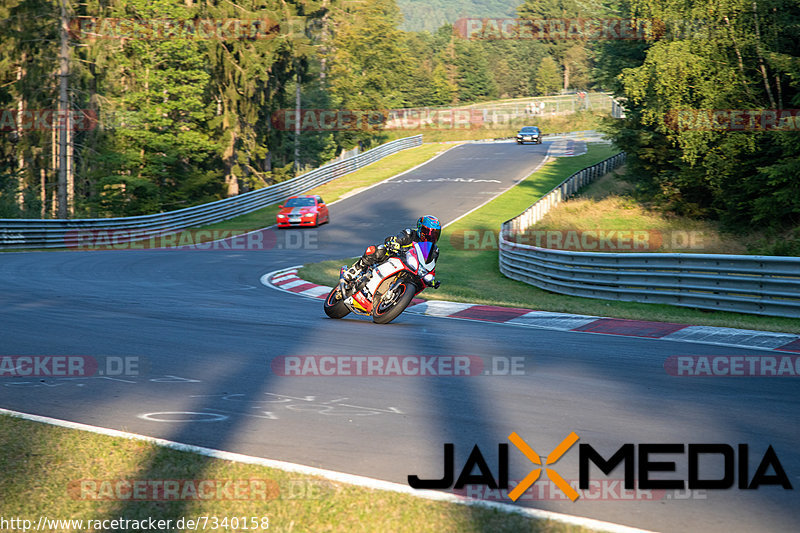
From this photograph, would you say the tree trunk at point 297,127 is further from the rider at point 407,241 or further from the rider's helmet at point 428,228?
the rider's helmet at point 428,228

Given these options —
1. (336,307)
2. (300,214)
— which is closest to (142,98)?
(300,214)

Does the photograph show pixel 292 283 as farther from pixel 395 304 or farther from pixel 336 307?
pixel 395 304

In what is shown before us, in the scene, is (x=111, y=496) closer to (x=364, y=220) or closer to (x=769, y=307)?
(x=769, y=307)

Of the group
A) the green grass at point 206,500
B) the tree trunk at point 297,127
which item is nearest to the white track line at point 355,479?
the green grass at point 206,500

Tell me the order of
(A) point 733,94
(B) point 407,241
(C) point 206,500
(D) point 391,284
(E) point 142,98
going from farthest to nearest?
(E) point 142,98 → (A) point 733,94 → (D) point 391,284 → (B) point 407,241 → (C) point 206,500

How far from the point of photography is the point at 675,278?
47.3ft

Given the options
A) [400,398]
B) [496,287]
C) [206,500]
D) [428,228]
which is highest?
[428,228]

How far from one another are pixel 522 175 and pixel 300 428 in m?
44.6

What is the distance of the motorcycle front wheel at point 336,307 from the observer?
39.3ft

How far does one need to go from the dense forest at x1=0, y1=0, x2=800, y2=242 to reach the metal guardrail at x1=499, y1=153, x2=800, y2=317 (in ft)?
31.0

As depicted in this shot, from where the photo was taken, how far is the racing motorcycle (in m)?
10.9

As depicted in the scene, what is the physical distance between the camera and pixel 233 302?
14.1 meters

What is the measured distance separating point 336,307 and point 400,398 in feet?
17.5

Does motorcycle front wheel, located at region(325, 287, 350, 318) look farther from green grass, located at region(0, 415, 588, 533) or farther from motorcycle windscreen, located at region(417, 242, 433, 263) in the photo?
green grass, located at region(0, 415, 588, 533)
